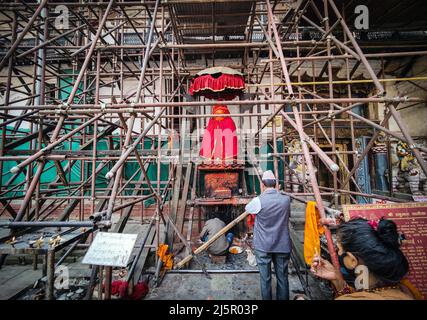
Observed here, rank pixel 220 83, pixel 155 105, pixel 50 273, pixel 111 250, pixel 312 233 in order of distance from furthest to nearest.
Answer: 1. pixel 220 83
2. pixel 155 105
3. pixel 312 233
4. pixel 50 273
5. pixel 111 250

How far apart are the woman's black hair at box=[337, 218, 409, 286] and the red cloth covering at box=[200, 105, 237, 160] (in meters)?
4.62

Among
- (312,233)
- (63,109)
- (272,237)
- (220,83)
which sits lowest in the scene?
(272,237)

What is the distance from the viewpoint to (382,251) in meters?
1.92

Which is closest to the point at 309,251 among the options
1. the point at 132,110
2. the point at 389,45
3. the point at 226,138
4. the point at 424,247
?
the point at 424,247

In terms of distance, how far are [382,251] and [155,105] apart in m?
3.23

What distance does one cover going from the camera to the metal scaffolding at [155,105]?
283cm

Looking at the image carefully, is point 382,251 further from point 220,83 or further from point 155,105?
point 220,83

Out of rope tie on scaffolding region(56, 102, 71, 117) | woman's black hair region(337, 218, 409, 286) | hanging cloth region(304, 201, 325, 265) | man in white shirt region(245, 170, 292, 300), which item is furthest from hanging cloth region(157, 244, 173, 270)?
woman's black hair region(337, 218, 409, 286)

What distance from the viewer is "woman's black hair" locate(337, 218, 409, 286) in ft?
6.29

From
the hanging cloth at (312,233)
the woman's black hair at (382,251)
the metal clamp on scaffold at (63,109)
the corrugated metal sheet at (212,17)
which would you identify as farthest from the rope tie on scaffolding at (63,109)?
the woman's black hair at (382,251)

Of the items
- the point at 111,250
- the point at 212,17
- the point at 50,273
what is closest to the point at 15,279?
the point at 50,273

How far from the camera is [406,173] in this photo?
833 cm

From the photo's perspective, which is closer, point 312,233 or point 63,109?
point 312,233
